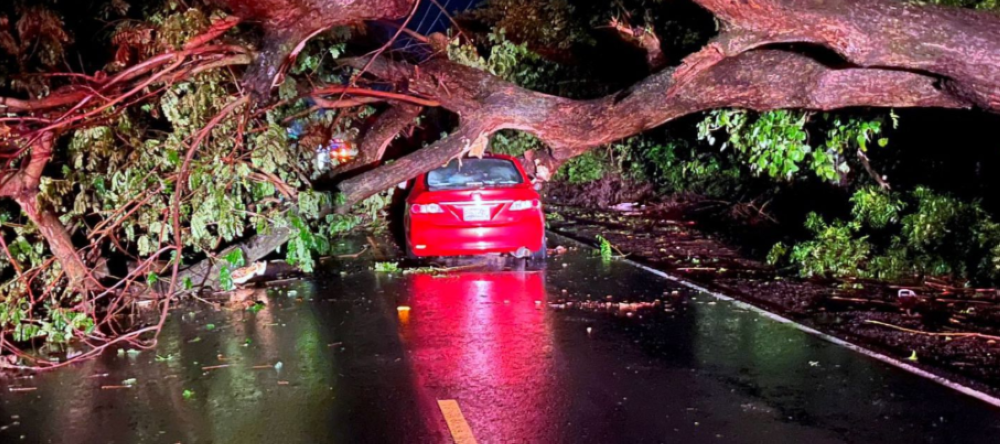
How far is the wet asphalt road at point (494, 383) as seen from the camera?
496 cm

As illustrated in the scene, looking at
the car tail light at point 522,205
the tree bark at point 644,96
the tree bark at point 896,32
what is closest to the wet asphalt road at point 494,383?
the car tail light at point 522,205

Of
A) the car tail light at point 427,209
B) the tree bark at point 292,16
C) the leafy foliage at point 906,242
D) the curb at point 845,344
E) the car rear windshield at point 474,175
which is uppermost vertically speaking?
the tree bark at point 292,16

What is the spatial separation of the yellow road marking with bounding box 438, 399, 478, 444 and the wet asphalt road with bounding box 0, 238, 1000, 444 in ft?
0.16

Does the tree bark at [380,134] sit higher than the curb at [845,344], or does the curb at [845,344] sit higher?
the tree bark at [380,134]

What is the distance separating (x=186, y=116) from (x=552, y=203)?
1337cm

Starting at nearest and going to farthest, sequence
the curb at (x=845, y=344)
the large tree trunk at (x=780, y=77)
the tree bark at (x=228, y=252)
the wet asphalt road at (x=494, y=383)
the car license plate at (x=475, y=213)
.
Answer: the wet asphalt road at (x=494, y=383), the curb at (x=845, y=344), the large tree trunk at (x=780, y=77), the tree bark at (x=228, y=252), the car license plate at (x=475, y=213)

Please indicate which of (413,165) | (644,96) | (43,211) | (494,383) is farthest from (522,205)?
(43,211)

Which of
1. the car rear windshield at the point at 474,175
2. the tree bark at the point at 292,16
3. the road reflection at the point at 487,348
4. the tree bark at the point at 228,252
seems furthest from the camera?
the car rear windshield at the point at 474,175

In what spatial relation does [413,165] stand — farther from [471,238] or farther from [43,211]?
[43,211]

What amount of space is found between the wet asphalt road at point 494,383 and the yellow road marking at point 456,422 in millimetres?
48

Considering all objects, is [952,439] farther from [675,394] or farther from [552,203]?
[552,203]

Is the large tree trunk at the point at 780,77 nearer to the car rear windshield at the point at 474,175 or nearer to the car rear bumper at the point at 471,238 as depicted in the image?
the car rear windshield at the point at 474,175


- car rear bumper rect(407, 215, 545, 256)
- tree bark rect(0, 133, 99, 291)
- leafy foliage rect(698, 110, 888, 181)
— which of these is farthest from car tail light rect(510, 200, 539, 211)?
tree bark rect(0, 133, 99, 291)

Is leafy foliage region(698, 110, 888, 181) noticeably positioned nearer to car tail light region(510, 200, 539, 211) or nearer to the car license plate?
car tail light region(510, 200, 539, 211)
